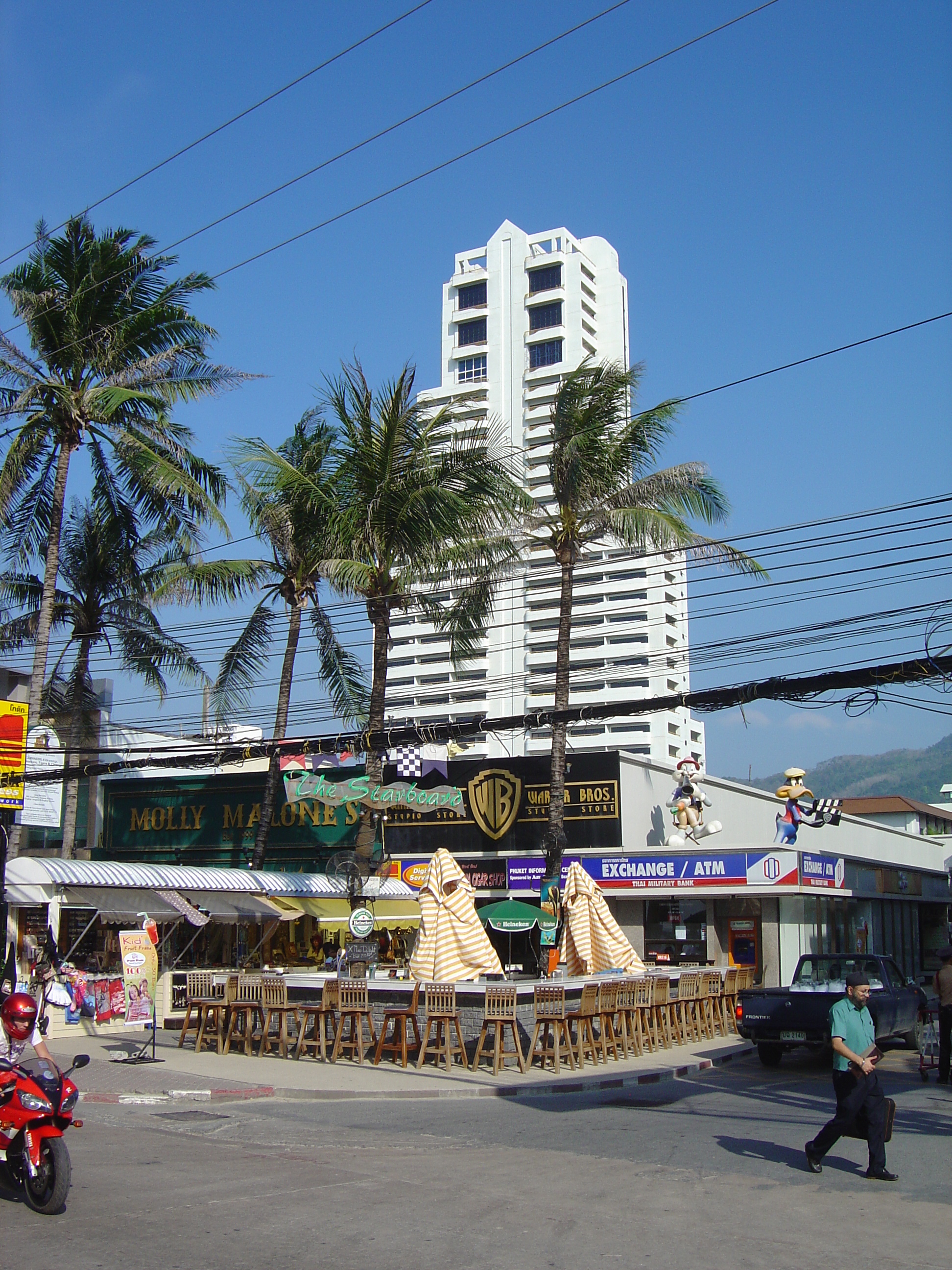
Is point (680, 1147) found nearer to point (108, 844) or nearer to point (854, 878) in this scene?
point (854, 878)

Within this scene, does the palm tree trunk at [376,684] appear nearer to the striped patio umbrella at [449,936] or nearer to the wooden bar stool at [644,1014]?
the striped patio umbrella at [449,936]

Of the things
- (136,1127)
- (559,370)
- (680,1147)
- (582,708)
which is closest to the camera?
(680,1147)

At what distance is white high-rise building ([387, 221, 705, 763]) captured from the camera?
8712 cm

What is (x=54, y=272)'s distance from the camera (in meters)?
28.2

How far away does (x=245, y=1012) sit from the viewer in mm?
17484

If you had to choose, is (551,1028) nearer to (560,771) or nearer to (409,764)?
(560,771)

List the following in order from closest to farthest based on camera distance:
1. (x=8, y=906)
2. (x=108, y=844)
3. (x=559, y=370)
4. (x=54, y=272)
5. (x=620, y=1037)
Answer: (x=620, y=1037) < (x=8, y=906) < (x=54, y=272) < (x=108, y=844) < (x=559, y=370)

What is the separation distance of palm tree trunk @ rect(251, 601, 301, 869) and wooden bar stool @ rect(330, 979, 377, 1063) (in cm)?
1316

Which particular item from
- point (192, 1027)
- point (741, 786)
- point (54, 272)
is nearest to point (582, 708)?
point (192, 1027)

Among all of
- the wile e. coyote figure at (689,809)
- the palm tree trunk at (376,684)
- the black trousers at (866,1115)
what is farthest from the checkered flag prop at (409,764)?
the black trousers at (866,1115)

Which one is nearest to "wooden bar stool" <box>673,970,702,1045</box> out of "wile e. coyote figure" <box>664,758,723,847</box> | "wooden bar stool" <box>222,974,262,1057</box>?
"wooden bar stool" <box>222,974,262,1057</box>

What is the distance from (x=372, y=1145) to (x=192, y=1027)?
32.4ft

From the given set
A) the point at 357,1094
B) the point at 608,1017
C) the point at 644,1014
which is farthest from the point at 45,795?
the point at 357,1094

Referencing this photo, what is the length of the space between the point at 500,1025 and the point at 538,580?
71.7 meters
